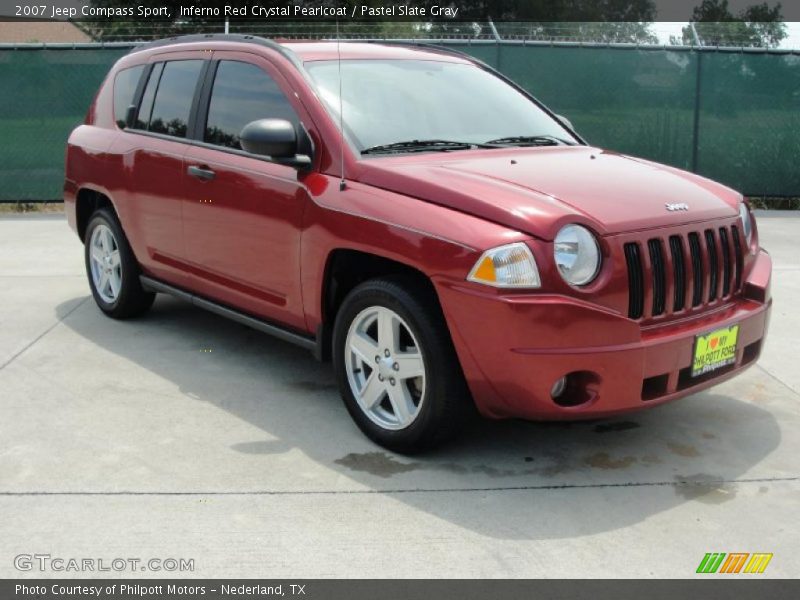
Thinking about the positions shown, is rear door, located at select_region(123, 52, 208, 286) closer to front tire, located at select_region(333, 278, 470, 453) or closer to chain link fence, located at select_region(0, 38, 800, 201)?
front tire, located at select_region(333, 278, 470, 453)

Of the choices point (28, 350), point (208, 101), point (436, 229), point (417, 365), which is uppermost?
point (208, 101)

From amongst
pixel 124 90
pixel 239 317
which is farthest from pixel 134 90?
pixel 239 317

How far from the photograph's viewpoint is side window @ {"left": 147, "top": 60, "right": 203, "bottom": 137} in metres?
5.89

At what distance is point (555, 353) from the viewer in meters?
3.89

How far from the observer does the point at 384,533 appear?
3713mm

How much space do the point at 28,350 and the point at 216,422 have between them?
187 centimetres

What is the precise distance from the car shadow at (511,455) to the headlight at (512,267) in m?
0.86

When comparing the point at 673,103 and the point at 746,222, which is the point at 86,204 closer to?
the point at 746,222

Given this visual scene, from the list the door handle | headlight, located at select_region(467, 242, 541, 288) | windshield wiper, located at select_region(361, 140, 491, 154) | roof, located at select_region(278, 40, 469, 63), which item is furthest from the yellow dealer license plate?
the door handle

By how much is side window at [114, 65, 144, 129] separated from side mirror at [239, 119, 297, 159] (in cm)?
214

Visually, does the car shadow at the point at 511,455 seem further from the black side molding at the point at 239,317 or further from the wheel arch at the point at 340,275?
the wheel arch at the point at 340,275

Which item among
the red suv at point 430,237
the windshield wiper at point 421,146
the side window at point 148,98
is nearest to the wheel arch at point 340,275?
the red suv at point 430,237

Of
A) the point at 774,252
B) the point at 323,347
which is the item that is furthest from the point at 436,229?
the point at 774,252

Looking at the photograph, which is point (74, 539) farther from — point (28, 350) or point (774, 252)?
point (774, 252)
